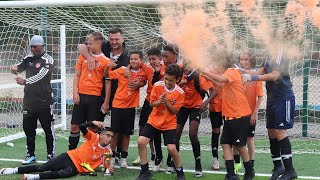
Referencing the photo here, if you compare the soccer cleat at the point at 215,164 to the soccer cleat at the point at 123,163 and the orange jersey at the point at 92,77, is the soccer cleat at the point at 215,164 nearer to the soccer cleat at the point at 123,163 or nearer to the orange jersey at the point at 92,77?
the soccer cleat at the point at 123,163

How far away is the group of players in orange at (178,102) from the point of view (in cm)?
650

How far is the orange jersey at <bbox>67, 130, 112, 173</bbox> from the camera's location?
7.08 meters

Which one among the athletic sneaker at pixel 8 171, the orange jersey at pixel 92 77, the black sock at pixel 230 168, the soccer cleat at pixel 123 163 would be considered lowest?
the soccer cleat at pixel 123 163

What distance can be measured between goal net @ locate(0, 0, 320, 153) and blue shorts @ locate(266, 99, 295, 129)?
0.62 metres

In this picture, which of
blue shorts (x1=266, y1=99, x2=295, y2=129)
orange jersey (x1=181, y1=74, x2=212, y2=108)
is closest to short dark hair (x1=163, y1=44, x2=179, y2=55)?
orange jersey (x1=181, y1=74, x2=212, y2=108)

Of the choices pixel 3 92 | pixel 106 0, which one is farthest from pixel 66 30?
pixel 106 0

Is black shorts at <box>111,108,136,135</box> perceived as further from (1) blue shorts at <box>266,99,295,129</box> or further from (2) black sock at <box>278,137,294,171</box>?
(2) black sock at <box>278,137,294,171</box>

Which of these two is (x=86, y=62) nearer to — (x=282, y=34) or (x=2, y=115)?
(x=282, y=34)

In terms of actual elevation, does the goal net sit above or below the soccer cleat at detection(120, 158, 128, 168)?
above

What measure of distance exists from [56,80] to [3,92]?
3.90ft

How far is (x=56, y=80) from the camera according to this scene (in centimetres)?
1124

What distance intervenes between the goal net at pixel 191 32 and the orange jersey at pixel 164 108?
19.5 inches

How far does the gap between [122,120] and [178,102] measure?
1097 mm

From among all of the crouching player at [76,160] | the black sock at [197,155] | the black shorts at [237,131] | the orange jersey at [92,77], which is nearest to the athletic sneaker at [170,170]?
the black sock at [197,155]
